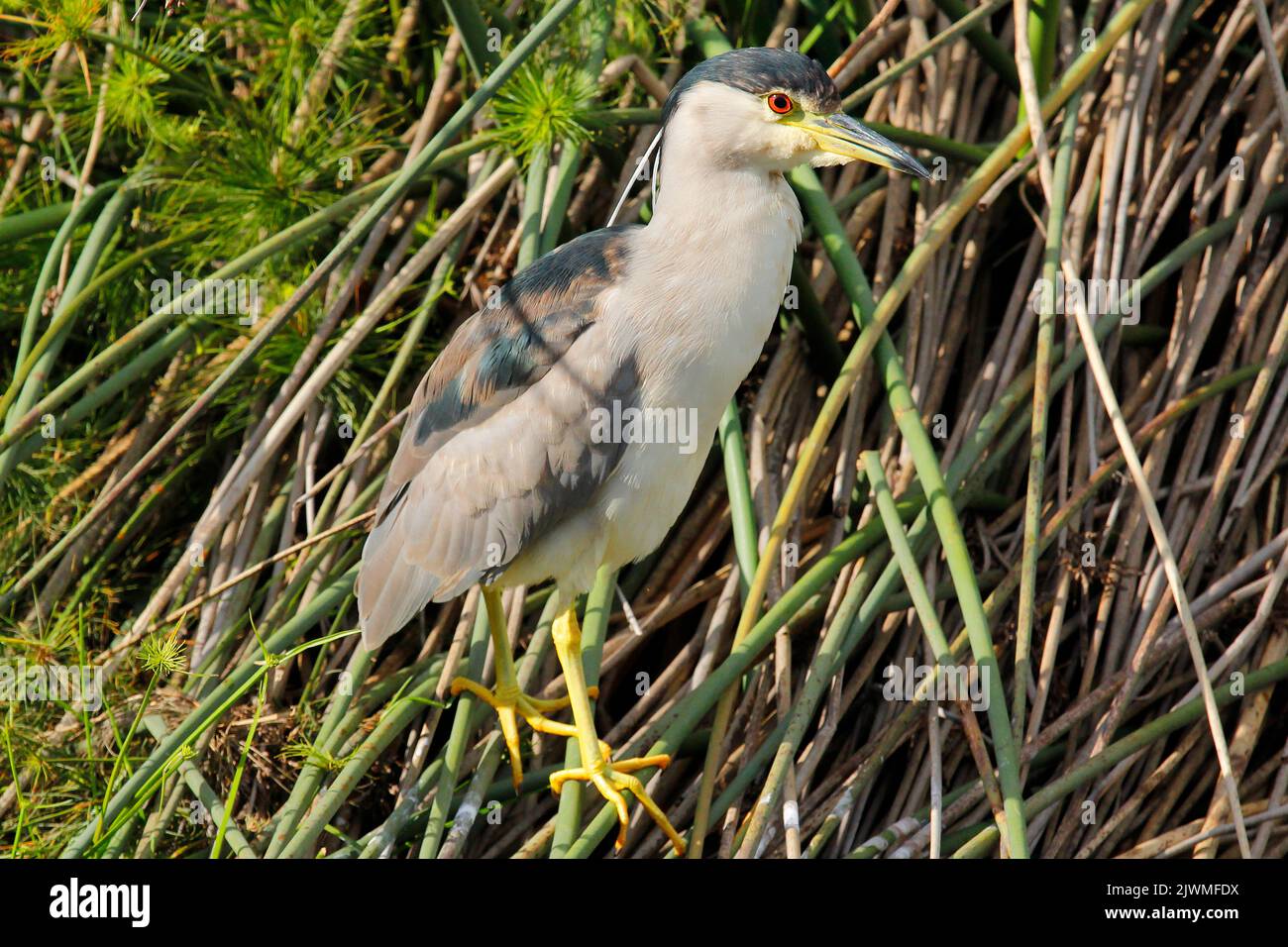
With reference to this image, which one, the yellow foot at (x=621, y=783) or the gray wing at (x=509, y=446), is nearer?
the yellow foot at (x=621, y=783)

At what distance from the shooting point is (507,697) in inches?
94.7

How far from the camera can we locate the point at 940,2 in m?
2.55

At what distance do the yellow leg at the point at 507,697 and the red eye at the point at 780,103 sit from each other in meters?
1.00

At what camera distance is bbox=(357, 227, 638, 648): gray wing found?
7.47 feet

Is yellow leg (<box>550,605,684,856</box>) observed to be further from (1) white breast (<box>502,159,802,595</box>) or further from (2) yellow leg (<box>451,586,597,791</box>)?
(1) white breast (<box>502,159,802,595</box>)

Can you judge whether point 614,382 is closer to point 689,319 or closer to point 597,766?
point 689,319

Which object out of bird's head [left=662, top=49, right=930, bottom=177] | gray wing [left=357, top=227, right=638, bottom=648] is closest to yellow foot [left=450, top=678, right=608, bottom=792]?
gray wing [left=357, top=227, right=638, bottom=648]

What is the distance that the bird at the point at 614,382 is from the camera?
222 centimetres

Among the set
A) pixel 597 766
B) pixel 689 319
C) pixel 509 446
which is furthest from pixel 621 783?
pixel 689 319

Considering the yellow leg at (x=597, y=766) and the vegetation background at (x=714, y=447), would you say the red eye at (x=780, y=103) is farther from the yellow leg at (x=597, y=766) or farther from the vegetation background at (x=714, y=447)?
the yellow leg at (x=597, y=766)

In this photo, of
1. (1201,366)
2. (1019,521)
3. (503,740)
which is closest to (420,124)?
(503,740)

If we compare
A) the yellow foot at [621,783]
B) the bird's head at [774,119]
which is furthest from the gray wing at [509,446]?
the yellow foot at [621,783]

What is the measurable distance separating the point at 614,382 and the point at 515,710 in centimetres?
67

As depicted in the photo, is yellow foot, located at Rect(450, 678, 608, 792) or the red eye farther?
yellow foot, located at Rect(450, 678, 608, 792)
